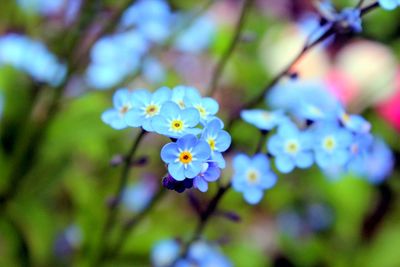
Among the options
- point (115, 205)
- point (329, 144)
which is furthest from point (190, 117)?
point (115, 205)

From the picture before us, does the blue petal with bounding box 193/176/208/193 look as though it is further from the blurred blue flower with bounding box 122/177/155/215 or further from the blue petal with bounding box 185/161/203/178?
the blurred blue flower with bounding box 122/177/155/215

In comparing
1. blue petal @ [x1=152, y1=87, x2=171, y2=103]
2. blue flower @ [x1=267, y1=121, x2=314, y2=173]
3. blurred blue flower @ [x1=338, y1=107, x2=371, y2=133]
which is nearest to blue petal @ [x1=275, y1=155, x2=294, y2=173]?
blue flower @ [x1=267, y1=121, x2=314, y2=173]

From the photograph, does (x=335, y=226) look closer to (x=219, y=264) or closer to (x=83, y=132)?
(x=219, y=264)

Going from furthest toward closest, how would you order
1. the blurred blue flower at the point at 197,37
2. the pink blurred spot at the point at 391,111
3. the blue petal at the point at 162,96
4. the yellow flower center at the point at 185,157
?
the pink blurred spot at the point at 391,111, the blurred blue flower at the point at 197,37, the blue petal at the point at 162,96, the yellow flower center at the point at 185,157

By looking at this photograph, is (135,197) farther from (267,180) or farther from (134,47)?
(267,180)

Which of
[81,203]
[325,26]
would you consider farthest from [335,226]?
[325,26]

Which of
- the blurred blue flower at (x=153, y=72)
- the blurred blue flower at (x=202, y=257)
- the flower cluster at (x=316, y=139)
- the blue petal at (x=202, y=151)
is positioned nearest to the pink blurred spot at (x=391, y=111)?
the blurred blue flower at (x=153, y=72)

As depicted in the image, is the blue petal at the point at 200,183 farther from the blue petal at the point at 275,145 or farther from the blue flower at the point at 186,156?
the blue petal at the point at 275,145
